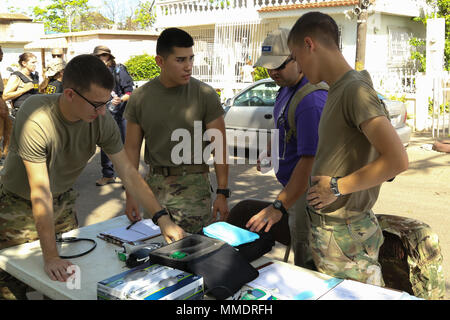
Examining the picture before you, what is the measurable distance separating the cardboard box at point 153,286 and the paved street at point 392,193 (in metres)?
2.88

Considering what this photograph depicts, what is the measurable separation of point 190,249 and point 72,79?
1.12m

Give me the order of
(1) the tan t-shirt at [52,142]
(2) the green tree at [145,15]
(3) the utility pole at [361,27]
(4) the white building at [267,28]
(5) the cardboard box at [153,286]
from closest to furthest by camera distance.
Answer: (5) the cardboard box at [153,286], (1) the tan t-shirt at [52,142], (3) the utility pole at [361,27], (4) the white building at [267,28], (2) the green tree at [145,15]

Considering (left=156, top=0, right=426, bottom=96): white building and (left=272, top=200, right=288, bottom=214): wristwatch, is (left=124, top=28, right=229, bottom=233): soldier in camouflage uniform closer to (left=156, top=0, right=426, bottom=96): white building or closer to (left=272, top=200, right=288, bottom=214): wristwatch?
(left=272, top=200, right=288, bottom=214): wristwatch

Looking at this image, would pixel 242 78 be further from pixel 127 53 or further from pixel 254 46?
pixel 127 53

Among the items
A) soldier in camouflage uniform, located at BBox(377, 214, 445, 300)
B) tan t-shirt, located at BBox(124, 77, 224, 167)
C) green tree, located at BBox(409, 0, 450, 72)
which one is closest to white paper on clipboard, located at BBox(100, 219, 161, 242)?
tan t-shirt, located at BBox(124, 77, 224, 167)

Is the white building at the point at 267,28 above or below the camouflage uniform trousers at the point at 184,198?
above

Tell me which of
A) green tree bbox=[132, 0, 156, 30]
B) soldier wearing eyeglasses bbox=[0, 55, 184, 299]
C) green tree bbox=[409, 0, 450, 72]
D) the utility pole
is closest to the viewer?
soldier wearing eyeglasses bbox=[0, 55, 184, 299]

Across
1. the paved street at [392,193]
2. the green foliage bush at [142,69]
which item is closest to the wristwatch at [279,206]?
the paved street at [392,193]

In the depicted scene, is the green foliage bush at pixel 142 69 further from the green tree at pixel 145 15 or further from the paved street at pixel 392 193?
the green tree at pixel 145 15

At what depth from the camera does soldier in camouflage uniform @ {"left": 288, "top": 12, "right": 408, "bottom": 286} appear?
209 cm

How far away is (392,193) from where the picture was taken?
716 cm

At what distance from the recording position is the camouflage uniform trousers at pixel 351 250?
2.22 m

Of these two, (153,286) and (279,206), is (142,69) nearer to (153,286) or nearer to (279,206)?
(279,206)

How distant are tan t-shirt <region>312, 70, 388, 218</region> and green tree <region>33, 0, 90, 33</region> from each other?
51.7m
